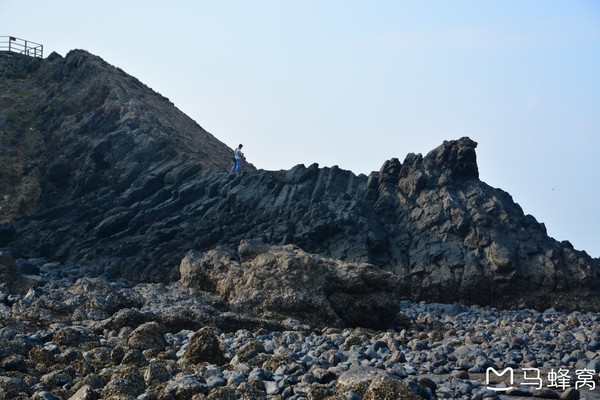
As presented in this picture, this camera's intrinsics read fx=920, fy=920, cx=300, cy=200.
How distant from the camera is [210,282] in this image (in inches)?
1008

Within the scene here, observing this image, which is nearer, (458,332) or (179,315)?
(179,315)

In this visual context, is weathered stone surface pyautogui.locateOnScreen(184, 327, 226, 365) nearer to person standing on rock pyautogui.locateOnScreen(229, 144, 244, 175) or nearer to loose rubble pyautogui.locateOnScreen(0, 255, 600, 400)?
loose rubble pyautogui.locateOnScreen(0, 255, 600, 400)

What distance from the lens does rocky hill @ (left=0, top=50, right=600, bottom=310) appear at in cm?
3278

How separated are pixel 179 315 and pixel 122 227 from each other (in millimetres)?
17231

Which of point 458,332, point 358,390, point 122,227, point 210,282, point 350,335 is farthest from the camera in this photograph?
point 122,227

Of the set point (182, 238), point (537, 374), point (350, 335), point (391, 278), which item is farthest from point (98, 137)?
point (537, 374)

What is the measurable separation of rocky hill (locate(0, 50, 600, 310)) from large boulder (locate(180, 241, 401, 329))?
82.6 inches

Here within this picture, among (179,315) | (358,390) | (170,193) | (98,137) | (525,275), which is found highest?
(98,137)

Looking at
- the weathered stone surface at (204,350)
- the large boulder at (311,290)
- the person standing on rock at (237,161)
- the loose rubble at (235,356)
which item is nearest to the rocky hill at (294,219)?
the person standing on rock at (237,161)

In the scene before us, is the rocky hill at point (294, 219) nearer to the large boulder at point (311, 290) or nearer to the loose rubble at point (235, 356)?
the large boulder at point (311, 290)

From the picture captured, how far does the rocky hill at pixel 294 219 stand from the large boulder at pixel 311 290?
2.10 metres

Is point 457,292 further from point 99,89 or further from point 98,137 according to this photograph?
point 99,89

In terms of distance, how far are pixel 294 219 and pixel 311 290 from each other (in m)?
11.9

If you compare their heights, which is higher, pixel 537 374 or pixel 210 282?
pixel 210 282
